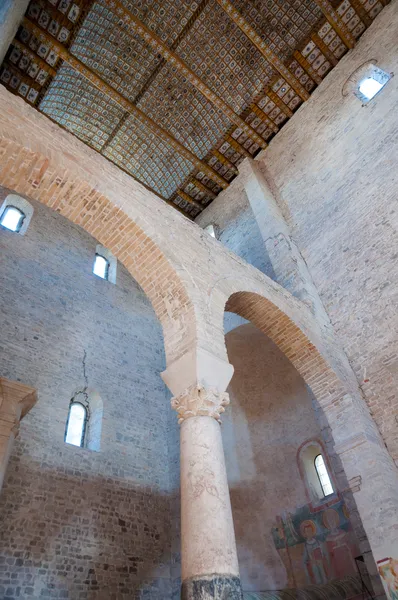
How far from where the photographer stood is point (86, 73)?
433 inches

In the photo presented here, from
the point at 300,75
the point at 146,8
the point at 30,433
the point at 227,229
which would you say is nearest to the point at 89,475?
the point at 30,433

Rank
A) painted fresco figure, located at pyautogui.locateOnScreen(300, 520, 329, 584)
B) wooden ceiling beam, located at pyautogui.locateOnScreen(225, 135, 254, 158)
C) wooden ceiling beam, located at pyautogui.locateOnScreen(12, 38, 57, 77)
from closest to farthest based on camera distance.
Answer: painted fresco figure, located at pyautogui.locateOnScreen(300, 520, 329, 584), wooden ceiling beam, located at pyautogui.locateOnScreen(12, 38, 57, 77), wooden ceiling beam, located at pyautogui.locateOnScreen(225, 135, 254, 158)

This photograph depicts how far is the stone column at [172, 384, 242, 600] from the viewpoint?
3873mm

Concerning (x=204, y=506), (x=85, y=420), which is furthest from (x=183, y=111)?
(x=204, y=506)

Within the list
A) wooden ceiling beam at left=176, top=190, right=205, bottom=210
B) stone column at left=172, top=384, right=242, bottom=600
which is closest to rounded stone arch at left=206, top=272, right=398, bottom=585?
stone column at left=172, top=384, right=242, bottom=600

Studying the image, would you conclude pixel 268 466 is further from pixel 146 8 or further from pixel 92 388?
pixel 146 8

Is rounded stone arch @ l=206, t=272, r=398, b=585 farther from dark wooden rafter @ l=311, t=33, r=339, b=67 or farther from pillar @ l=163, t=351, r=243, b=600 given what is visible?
dark wooden rafter @ l=311, t=33, r=339, b=67

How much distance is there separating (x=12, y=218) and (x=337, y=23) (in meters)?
9.63

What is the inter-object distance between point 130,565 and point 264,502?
132 inches

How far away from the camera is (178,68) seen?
37.2 ft

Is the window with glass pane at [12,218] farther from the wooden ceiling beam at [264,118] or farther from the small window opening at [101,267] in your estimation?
the wooden ceiling beam at [264,118]

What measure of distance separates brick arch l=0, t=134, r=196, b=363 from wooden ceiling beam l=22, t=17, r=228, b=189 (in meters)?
6.25

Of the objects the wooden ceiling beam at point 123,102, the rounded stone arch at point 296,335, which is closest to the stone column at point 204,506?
the rounded stone arch at point 296,335

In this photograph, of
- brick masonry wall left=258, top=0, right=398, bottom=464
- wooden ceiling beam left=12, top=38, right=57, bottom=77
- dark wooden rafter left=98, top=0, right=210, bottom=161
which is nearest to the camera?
brick masonry wall left=258, top=0, right=398, bottom=464
